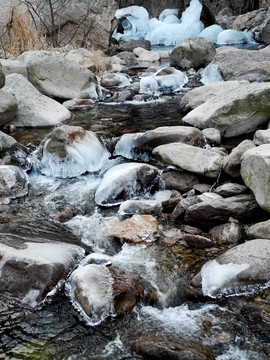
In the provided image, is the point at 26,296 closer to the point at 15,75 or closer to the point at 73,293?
the point at 73,293

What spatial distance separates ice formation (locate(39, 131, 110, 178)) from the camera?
177 inches

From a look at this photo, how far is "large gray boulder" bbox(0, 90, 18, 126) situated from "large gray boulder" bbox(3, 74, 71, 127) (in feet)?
0.43

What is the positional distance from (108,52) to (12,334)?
12.4 metres

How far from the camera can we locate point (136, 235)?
314 centimetres

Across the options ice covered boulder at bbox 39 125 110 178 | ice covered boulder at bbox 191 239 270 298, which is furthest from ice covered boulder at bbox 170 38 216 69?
ice covered boulder at bbox 191 239 270 298

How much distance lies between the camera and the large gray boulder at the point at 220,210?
3.16 m

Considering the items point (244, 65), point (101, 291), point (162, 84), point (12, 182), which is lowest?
point (162, 84)

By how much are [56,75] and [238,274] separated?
5616 mm

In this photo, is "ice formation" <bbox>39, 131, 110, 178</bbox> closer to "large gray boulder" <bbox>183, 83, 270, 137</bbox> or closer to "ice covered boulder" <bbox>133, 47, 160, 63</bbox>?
"large gray boulder" <bbox>183, 83, 270, 137</bbox>

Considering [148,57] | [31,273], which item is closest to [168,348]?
[31,273]

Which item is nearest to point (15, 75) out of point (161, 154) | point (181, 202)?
point (161, 154)

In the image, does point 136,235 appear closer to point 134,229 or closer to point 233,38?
point 134,229

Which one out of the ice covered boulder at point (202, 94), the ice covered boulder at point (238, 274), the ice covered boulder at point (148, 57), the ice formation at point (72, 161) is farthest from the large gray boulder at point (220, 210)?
the ice covered boulder at point (148, 57)

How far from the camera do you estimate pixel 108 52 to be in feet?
44.3
